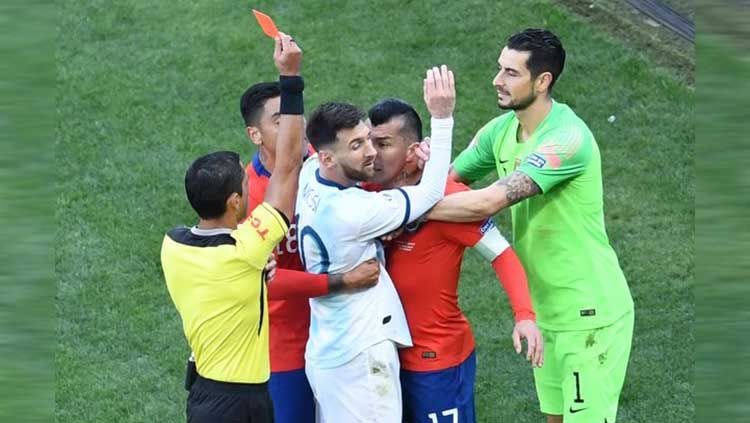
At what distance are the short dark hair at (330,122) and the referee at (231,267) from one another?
0.64 feet

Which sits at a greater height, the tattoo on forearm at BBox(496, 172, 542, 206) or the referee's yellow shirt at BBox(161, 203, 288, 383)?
the tattoo on forearm at BBox(496, 172, 542, 206)

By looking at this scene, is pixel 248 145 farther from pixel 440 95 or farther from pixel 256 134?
pixel 440 95

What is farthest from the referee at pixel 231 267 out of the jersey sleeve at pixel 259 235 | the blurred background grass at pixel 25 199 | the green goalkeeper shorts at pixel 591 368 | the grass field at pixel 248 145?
the grass field at pixel 248 145

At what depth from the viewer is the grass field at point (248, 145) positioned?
27.1 ft

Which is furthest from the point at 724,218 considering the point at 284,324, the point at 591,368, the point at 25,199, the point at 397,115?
the point at 284,324

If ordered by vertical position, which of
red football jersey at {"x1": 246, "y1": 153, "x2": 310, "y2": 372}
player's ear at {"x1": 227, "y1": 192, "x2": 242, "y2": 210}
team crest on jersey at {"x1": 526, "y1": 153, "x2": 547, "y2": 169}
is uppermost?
team crest on jersey at {"x1": 526, "y1": 153, "x2": 547, "y2": 169}

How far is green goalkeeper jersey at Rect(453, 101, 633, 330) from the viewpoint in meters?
5.22

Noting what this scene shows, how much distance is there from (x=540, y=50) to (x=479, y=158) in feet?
2.26

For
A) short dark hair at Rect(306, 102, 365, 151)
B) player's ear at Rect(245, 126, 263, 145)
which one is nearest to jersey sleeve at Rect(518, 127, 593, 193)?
short dark hair at Rect(306, 102, 365, 151)

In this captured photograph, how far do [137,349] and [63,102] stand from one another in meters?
3.76

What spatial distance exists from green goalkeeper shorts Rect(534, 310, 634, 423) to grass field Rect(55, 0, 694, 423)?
2308 mm

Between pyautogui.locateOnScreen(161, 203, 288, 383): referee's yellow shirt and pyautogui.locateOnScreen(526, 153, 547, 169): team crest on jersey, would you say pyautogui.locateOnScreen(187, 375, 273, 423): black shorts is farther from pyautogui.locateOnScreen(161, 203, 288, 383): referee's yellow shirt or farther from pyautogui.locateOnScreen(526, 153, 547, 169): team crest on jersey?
pyautogui.locateOnScreen(526, 153, 547, 169): team crest on jersey

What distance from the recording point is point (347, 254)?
497cm

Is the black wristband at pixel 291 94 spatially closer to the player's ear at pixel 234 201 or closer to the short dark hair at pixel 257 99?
the player's ear at pixel 234 201
